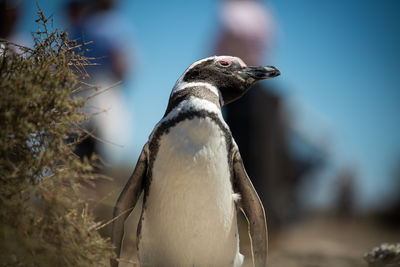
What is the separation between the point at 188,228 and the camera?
1.41 m

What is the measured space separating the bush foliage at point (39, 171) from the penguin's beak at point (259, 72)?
769 mm

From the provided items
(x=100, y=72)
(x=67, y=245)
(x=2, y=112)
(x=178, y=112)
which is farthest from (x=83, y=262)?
(x=100, y=72)

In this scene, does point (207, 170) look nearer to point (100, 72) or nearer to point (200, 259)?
point (200, 259)

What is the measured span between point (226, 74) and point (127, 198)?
69 centimetres

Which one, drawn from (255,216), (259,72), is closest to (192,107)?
(259,72)

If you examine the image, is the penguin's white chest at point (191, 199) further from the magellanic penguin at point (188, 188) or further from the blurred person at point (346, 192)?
the blurred person at point (346, 192)

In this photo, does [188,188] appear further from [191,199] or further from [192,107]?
[192,107]

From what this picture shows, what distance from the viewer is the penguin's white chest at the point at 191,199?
1.40 metres

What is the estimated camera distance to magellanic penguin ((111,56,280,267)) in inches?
55.2

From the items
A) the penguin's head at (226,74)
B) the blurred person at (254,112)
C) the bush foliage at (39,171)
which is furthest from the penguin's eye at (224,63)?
the blurred person at (254,112)

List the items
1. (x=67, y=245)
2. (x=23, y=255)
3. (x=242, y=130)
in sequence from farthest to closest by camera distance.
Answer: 1. (x=242, y=130)
2. (x=67, y=245)
3. (x=23, y=255)

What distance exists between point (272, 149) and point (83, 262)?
4.24 metres

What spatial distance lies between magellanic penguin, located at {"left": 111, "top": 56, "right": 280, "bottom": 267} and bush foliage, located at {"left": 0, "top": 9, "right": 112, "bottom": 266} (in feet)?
0.87

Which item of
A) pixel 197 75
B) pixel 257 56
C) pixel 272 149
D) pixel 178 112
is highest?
pixel 257 56
